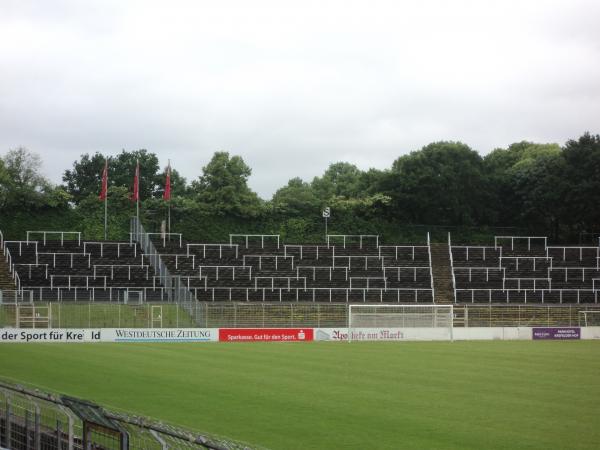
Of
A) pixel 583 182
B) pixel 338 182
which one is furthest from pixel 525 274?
pixel 338 182

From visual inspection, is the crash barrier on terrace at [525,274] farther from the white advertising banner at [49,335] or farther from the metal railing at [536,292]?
the white advertising banner at [49,335]

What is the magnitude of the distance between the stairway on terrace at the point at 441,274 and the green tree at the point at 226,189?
20.3m

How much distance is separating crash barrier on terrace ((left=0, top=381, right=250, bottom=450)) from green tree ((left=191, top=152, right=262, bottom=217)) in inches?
2971

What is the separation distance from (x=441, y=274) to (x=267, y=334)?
23158 millimetres

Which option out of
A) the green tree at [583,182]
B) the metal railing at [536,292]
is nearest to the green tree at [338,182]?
the green tree at [583,182]

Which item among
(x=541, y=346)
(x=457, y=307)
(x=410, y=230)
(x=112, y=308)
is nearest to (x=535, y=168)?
(x=410, y=230)

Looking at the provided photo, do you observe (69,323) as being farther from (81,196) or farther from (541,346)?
(81,196)

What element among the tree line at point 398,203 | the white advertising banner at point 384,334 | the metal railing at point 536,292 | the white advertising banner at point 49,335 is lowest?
the white advertising banner at point 384,334

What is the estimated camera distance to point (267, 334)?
54344mm

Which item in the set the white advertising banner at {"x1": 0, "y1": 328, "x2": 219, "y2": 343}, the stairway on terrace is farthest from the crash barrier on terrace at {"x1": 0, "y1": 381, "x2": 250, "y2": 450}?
the stairway on terrace

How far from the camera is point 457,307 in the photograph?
60625 millimetres

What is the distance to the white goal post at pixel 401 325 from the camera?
55.0 m

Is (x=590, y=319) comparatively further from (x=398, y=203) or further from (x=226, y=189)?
(x=226, y=189)

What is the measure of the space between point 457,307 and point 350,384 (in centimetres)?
3372
